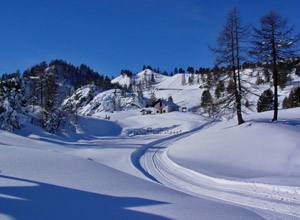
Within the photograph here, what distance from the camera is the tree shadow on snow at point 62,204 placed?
133 inches

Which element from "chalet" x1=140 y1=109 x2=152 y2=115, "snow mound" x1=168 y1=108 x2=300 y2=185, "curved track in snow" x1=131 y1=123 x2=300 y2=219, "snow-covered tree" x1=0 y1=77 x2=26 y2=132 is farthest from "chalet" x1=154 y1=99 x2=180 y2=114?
"curved track in snow" x1=131 y1=123 x2=300 y2=219

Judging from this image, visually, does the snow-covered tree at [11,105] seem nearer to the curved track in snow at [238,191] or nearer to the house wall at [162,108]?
the curved track in snow at [238,191]

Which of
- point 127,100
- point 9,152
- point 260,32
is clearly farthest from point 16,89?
point 127,100

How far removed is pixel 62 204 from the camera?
380cm

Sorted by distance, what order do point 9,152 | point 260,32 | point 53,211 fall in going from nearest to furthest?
point 53,211 < point 9,152 < point 260,32

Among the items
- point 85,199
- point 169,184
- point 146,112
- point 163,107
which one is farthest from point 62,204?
point 146,112

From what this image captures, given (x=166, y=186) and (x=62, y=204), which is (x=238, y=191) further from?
(x=62, y=204)

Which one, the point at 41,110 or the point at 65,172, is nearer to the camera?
the point at 65,172

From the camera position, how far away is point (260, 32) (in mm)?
17438

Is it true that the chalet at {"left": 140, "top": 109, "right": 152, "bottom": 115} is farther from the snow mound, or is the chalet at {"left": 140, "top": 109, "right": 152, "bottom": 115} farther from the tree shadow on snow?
the tree shadow on snow

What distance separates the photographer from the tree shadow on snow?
337 centimetres

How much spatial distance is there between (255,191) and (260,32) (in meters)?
16.1

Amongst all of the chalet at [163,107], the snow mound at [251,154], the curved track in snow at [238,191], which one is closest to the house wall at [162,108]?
the chalet at [163,107]

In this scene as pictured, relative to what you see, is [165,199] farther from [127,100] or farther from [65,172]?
[127,100]
